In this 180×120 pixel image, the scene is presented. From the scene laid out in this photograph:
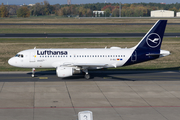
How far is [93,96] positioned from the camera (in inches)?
1121

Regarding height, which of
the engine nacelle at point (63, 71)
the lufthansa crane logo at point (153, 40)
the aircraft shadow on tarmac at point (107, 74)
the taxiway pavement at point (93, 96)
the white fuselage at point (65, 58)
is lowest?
the taxiway pavement at point (93, 96)

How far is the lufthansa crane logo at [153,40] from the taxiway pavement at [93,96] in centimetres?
448

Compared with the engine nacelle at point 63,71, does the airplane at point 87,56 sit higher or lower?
higher

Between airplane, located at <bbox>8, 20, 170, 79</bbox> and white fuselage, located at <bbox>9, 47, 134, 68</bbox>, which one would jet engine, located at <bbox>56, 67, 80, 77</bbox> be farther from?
white fuselage, located at <bbox>9, 47, 134, 68</bbox>

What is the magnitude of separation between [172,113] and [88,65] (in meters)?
13.5

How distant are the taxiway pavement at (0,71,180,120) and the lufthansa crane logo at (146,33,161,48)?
4478 mm

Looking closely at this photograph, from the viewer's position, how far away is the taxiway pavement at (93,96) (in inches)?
916

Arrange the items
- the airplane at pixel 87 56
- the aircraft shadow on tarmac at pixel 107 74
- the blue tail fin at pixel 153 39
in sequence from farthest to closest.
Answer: the blue tail fin at pixel 153 39, the aircraft shadow on tarmac at pixel 107 74, the airplane at pixel 87 56

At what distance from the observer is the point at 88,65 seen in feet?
112

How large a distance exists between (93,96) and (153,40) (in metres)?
13.6

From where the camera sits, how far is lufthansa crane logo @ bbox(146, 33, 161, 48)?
37000mm

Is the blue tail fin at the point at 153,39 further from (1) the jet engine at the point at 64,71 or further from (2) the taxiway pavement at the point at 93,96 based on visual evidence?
(1) the jet engine at the point at 64,71

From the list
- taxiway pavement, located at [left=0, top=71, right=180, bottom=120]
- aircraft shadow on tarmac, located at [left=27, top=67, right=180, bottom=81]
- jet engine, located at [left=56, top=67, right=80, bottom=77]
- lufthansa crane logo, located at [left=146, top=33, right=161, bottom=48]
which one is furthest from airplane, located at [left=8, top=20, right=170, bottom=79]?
taxiway pavement, located at [left=0, top=71, right=180, bottom=120]

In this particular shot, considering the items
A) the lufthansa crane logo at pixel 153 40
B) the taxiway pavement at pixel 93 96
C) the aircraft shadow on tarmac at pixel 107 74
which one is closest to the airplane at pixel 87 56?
the lufthansa crane logo at pixel 153 40
